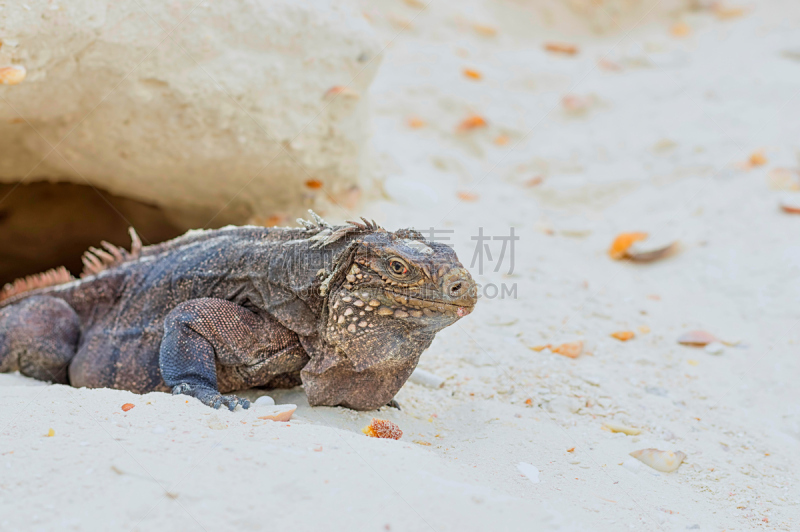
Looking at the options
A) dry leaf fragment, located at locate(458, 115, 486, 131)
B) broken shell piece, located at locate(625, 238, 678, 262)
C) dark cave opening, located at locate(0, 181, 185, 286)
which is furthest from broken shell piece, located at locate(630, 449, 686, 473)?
dark cave opening, located at locate(0, 181, 185, 286)

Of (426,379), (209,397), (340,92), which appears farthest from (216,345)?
(340,92)

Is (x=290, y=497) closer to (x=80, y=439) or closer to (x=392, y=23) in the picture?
(x=80, y=439)

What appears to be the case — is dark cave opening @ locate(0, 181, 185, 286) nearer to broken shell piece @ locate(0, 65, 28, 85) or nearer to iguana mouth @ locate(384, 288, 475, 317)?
broken shell piece @ locate(0, 65, 28, 85)

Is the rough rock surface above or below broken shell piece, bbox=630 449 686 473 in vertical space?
above

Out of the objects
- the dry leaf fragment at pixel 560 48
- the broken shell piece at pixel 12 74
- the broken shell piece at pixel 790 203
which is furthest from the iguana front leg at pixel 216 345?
the dry leaf fragment at pixel 560 48

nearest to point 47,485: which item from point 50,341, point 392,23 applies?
point 50,341

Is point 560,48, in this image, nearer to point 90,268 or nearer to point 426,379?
point 426,379
